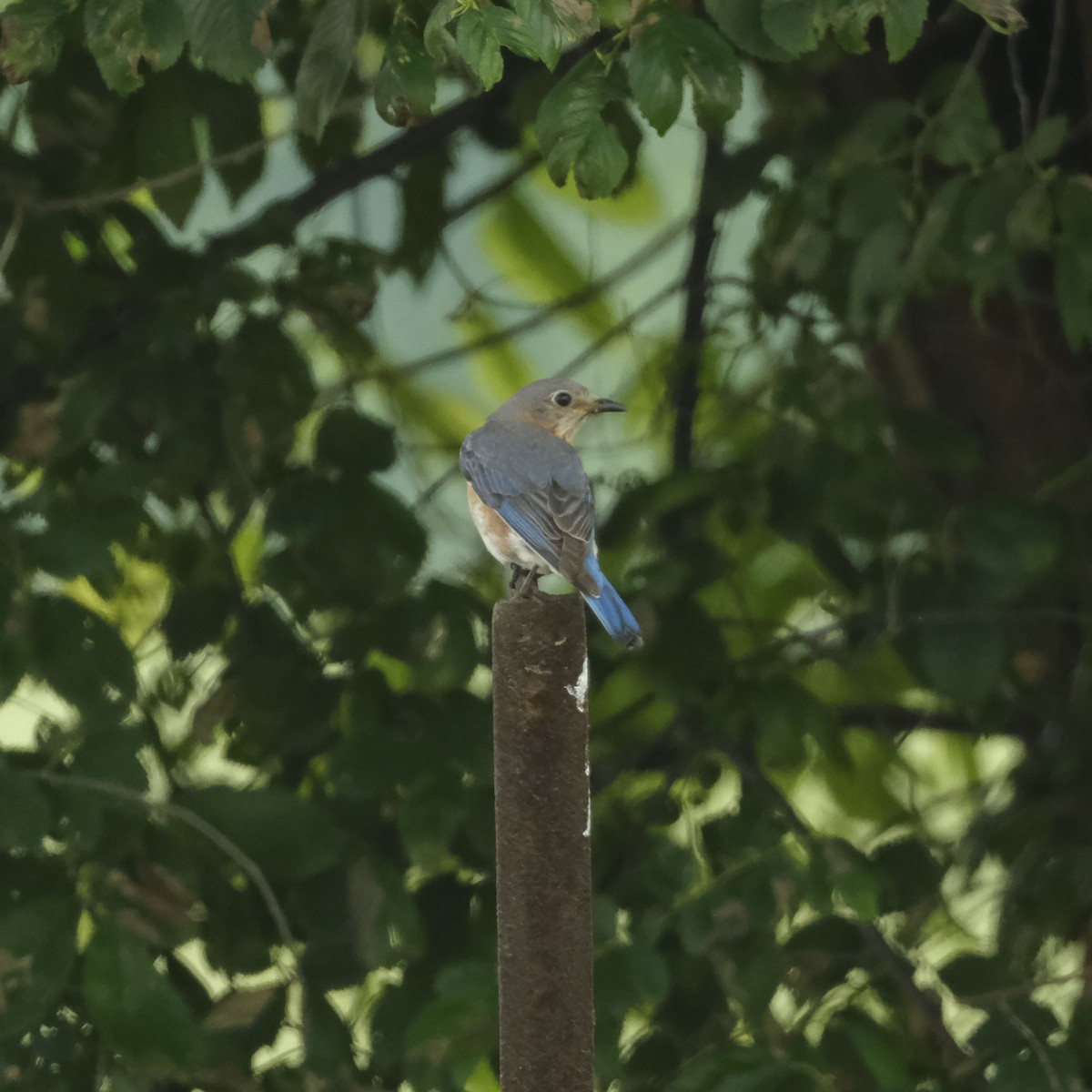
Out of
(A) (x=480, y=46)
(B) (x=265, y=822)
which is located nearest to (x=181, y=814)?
(B) (x=265, y=822)

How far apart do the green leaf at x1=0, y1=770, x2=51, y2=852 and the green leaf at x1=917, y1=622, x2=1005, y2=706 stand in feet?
4.67

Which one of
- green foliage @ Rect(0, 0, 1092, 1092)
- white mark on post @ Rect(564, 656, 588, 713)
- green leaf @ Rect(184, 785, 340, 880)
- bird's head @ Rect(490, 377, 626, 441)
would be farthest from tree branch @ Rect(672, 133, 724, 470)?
white mark on post @ Rect(564, 656, 588, 713)

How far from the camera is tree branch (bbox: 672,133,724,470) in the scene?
3.47 metres

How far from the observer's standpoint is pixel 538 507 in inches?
87.7

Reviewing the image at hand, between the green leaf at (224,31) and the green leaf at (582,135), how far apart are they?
0.35 meters

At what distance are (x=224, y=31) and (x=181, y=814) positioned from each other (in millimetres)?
1137

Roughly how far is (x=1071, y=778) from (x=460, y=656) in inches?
52.3

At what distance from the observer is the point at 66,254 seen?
3.01m

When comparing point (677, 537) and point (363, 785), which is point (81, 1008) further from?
point (677, 537)

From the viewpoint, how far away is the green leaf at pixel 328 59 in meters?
2.08

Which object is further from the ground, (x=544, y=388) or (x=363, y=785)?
(x=544, y=388)

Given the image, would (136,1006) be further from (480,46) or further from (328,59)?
(480,46)

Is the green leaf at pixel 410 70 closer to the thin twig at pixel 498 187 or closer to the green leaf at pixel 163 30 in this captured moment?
the green leaf at pixel 163 30

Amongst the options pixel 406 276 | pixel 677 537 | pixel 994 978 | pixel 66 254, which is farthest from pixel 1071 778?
pixel 66 254
